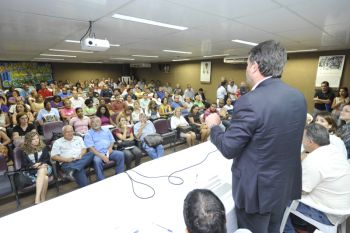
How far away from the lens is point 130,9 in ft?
8.20

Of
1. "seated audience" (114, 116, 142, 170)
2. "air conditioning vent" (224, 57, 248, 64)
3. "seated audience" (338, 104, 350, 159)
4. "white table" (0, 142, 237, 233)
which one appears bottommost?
"seated audience" (114, 116, 142, 170)

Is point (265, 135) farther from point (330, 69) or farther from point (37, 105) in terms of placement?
point (330, 69)

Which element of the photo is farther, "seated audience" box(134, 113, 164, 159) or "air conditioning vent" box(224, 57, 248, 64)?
"air conditioning vent" box(224, 57, 248, 64)

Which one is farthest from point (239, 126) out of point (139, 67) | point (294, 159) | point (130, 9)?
point (139, 67)

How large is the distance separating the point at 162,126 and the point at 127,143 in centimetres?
103

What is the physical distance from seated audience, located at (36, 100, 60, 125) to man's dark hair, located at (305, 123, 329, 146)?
185 inches

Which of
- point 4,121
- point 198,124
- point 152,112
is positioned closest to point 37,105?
point 4,121

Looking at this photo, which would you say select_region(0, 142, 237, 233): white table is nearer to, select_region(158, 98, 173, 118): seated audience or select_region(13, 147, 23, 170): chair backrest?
select_region(13, 147, 23, 170): chair backrest

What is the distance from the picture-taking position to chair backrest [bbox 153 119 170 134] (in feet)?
13.7

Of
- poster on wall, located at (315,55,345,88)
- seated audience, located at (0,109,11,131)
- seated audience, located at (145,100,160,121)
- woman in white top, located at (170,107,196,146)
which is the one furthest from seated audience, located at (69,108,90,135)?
poster on wall, located at (315,55,345,88)

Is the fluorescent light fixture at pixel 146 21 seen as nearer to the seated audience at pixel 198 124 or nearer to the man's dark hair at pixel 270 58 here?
the seated audience at pixel 198 124

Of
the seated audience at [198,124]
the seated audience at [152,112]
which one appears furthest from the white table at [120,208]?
the seated audience at [152,112]

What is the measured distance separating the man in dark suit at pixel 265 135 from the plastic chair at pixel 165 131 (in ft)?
9.71

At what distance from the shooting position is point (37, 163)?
2539 mm
